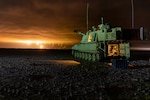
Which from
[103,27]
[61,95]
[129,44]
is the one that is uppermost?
[103,27]

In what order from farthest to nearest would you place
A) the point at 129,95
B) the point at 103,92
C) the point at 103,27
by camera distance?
1. the point at 103,27
2. the point at 103,92
3. the point at 129,95

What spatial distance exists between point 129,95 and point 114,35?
67.3 feet

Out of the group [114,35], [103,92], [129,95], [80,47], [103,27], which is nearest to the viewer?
[129,95]

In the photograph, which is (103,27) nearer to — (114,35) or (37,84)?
(114,35)

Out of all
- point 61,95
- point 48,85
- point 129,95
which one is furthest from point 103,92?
point 48,85

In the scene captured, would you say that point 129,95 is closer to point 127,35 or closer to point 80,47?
point 127,35

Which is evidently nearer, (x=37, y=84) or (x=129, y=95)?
(x=129, y=95)

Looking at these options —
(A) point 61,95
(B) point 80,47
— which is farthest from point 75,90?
(B) point 80,47

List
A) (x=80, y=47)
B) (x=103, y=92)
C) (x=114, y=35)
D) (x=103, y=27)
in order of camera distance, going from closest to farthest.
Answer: (x=103, y=92) < (x=114, y=35) < (x=103, y=27) < (x=80, y=47)

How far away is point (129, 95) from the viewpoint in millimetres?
11859

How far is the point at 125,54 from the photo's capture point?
1292 inches

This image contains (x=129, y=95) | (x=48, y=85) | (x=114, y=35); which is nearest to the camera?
(x=129, y=95)

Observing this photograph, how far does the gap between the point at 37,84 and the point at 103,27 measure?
2105 centimetres

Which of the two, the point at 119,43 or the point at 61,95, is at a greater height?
the point at 119,43
